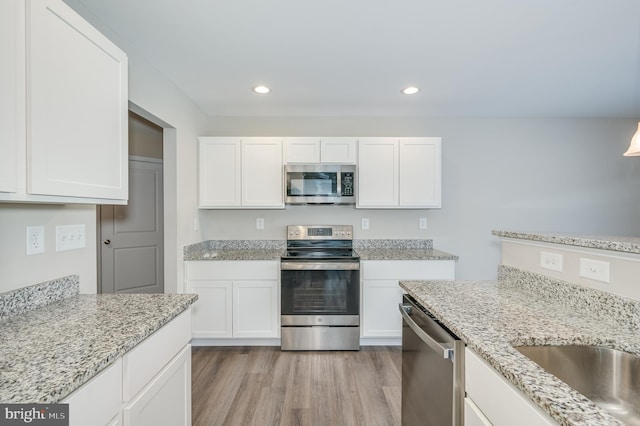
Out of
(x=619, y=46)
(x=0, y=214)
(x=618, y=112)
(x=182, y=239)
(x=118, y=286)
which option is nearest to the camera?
(x=0, y=214)

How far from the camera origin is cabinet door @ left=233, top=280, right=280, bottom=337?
270cm

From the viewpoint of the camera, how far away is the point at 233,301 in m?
2.71

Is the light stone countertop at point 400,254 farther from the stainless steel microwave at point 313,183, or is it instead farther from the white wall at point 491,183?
the stainless steel microwave at point 313,183

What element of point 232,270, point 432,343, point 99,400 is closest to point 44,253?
point 99,400

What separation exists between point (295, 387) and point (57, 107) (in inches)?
85.1

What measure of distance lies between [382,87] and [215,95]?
1555 millimetres

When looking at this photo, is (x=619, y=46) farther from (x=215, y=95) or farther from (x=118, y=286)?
(x=118, y=286)

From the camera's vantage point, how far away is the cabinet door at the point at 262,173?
2988 mm

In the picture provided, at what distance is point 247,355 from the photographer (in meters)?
2.63

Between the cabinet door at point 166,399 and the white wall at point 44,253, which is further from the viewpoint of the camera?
the white wall at point 44,253

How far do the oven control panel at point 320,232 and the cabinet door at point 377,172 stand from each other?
40 centimetres

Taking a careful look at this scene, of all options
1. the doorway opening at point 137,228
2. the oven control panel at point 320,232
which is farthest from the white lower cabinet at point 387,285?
the doorway opening at point 137,228

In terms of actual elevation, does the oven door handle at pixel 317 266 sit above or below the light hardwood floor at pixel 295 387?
above

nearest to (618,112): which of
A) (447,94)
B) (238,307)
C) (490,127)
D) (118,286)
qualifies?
(490,127)
